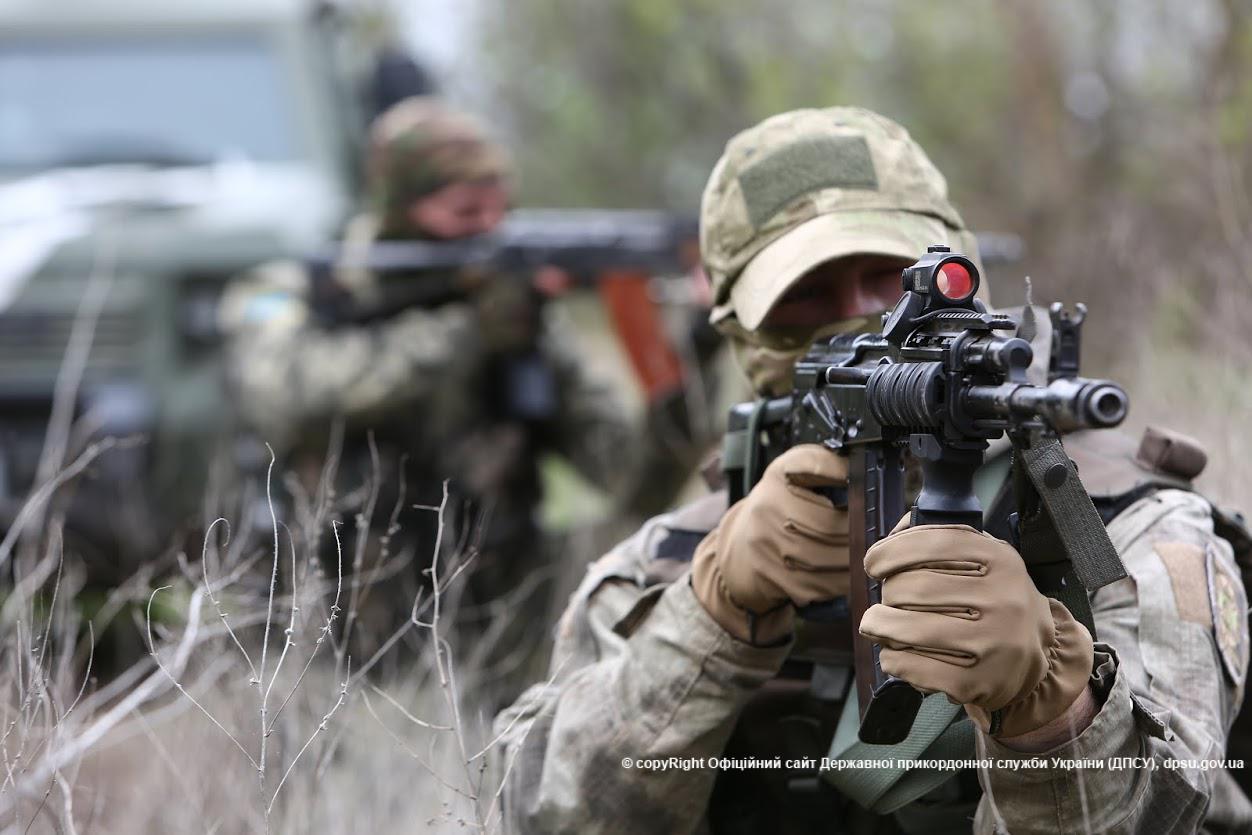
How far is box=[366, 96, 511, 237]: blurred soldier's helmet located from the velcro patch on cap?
331cm

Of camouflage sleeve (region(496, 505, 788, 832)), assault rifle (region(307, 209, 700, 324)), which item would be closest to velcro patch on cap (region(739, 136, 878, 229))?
camouflage sleeve (region(496, 505, 788, 832))

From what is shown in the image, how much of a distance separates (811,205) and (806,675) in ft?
2.36

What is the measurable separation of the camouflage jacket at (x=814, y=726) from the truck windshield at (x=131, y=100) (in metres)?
4.25

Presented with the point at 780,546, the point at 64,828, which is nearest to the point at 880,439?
the point at 780,546

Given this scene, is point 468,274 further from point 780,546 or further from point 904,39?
point 904,39

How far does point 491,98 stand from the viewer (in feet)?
42.9

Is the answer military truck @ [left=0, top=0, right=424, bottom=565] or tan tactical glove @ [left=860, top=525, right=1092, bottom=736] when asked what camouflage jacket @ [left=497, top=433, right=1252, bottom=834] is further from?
military truck @ [left=0, top=0, right=424, bottom=565]

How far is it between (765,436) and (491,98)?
11.1 m

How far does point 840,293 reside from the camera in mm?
2371

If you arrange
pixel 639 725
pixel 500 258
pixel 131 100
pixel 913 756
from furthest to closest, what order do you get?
pixel 131 100 < pixel 500 258 < pixel 639 725 < pixel 913 756

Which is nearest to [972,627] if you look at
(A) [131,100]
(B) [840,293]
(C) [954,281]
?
(C) [954,281]

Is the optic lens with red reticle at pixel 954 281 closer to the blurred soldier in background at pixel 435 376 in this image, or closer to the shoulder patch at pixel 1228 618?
the shoulder patch at pixel 1228 618

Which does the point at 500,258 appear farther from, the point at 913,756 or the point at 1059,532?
the point at 1059,532

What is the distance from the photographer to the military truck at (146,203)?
564cm
